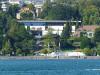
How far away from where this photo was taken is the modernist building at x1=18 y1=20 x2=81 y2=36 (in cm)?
13800

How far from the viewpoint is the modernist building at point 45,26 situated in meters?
138

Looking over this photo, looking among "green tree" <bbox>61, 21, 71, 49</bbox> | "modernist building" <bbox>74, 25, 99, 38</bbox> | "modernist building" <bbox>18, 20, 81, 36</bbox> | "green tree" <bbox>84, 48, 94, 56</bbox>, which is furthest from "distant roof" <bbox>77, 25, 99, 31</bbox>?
"green tree" <bbox>84, 48, 94, 56</bbox>

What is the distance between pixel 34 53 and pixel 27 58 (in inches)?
188

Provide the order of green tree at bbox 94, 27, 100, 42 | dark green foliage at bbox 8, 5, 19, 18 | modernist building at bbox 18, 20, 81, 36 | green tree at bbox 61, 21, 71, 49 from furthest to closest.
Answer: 1. dark green foliage at bbox 8, 5, 19, 18
2. modernist building at bbox 18, 20, 81, 36
3. green tree at bbox 94, 27, 100, 42
4. green tree at bbox 61, 21, 71, 49

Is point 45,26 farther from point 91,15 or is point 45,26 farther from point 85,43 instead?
point 85,43

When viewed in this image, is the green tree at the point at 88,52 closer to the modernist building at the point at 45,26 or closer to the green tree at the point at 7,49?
the green tree at the point at 7,49

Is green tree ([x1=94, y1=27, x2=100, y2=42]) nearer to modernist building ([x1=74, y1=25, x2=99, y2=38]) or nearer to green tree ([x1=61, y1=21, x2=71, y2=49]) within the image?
green tree ([x1=61, y1=21, x2=71, y2=49])

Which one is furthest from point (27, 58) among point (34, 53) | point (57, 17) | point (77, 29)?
point (57, 17)

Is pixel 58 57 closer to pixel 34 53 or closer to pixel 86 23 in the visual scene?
pixel 34 53

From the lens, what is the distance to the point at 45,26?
14225 cm

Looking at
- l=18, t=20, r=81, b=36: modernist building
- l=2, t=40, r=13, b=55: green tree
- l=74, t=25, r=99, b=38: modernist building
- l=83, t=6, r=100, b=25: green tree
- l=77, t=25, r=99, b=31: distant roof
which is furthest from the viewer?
l=83, t=6, r=100, b=25: green tree

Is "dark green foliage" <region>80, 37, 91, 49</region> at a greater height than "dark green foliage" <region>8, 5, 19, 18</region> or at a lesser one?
lesser

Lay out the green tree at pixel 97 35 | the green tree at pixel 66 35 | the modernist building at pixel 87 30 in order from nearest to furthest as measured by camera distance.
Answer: the green tree at pixel 66 35 < the green tree at pixel 97 35 < the modernist building at pixel 87 30

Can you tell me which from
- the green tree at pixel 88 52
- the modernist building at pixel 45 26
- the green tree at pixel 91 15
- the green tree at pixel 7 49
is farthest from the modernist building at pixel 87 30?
the green tree at pixel 7 49
